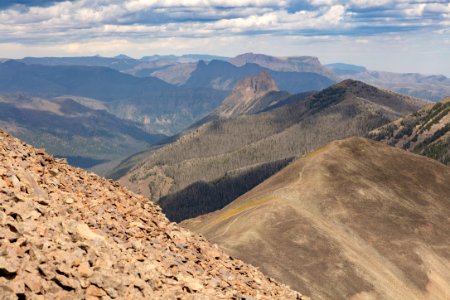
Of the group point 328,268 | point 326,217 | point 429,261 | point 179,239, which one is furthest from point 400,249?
point 179,239

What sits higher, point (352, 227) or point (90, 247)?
point (90, 247)

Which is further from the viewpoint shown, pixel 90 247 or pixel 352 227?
pixel 352 227

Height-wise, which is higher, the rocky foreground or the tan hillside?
the rocky foreground

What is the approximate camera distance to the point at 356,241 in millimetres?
108000

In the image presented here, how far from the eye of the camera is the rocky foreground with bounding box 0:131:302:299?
27.8 metres

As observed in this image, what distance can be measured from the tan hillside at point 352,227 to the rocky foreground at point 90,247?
1379 inches

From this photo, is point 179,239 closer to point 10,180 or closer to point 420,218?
point 10,180

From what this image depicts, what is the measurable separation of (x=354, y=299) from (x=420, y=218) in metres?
54.8

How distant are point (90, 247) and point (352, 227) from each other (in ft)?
300

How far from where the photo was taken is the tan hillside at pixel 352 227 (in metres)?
84.0

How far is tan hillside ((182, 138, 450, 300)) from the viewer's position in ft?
276

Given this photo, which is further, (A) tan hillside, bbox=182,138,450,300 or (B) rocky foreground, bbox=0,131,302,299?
(A) tan hillside, bbox=182,138,450,300

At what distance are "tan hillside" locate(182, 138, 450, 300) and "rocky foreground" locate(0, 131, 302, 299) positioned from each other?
3503 cm

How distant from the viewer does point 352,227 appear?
375ft
